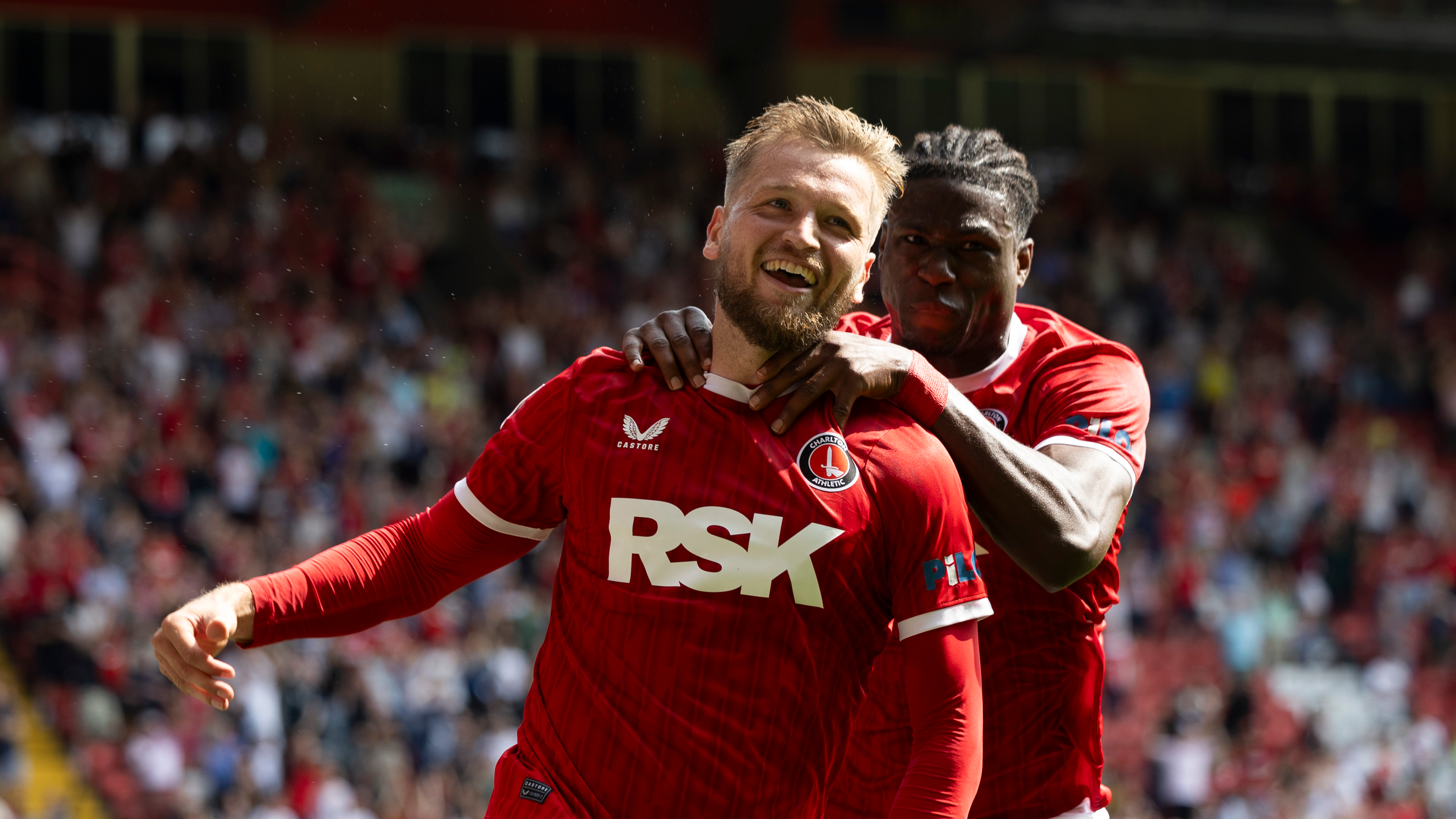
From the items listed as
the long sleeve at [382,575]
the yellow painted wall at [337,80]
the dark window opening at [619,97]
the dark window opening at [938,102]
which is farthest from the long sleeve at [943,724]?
the dark window opening at [938,102]

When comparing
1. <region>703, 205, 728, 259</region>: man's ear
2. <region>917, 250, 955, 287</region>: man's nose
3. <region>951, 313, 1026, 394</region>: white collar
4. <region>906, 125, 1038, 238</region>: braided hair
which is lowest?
<region>951, 313, 1026, 394</region>: white collar

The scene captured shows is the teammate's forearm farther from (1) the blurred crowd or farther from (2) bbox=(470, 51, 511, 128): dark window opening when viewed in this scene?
(2) bbox=(470, 51, 511, 128): dark window opening

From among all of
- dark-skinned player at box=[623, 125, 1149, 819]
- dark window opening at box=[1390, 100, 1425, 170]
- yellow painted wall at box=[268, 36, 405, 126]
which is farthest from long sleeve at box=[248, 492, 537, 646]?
dark window opening at box=[1390, 100, 1425, 170]

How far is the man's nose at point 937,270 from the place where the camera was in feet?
12.8

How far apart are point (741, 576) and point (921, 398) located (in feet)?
1.73

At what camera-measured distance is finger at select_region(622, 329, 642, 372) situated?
3309 mm

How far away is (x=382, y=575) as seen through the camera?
336 centimetres

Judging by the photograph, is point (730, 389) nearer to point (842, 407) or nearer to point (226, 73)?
point (842, 407)

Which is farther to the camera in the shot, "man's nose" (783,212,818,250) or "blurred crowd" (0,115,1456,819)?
"blurred crowd" (0,115,1456,819)

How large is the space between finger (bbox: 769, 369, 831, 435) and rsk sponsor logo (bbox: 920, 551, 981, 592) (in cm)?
38

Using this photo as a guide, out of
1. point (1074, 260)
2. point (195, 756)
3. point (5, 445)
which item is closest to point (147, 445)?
point (5, 445)

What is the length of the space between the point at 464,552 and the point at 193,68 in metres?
19.3

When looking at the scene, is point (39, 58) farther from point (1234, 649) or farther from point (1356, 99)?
point (1356, 99)

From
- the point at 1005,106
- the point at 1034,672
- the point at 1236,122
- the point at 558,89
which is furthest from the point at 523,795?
the point at 1236,122
